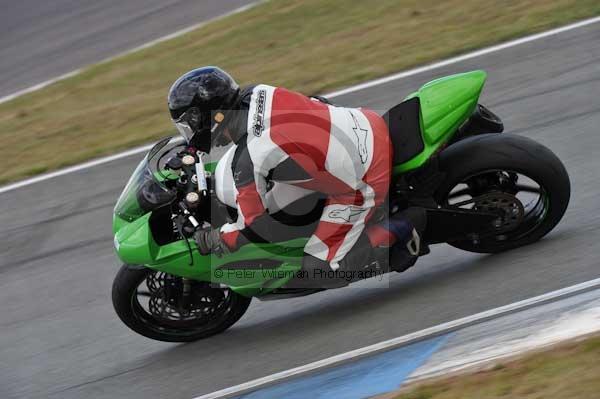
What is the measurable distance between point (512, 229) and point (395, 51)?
487 cm

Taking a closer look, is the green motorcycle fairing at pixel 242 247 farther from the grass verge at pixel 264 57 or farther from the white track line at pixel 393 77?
the grass verge at pixel 264 57

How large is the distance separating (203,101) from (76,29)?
29.9 ft

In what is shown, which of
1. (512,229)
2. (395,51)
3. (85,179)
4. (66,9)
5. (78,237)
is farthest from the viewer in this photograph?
(66,9)

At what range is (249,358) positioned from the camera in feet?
18.0

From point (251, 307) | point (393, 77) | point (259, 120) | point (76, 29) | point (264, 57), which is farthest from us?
point (76, 29)

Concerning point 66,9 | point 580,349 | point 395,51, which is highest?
point 580,349

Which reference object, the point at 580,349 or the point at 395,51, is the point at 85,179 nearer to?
the point at 395,51

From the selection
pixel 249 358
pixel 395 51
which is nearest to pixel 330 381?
pixel 249 358

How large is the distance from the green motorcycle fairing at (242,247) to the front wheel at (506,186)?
0.20 m

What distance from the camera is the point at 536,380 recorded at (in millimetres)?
4074

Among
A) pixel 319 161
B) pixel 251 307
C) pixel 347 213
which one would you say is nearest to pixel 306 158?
pixel 319 161

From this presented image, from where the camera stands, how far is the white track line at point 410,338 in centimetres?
511

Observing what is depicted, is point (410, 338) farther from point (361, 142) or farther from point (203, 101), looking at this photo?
point (203, 101)

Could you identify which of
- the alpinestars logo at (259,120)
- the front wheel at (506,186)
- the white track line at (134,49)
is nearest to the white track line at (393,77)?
the white track line at (134,49)
